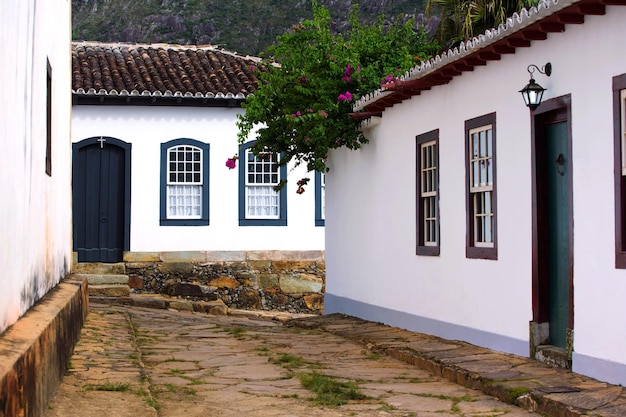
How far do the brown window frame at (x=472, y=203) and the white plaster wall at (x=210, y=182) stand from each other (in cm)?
1111

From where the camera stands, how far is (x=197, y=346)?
12.3 metres

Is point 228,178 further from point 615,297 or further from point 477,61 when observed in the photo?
point 615,297

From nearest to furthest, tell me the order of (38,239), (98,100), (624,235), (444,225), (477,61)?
(624,235)
(38,239)
(477,61)
(444,225)
(98,100)

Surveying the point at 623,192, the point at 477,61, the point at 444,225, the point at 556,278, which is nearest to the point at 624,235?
the point at 623,192

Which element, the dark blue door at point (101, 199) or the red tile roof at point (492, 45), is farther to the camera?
the dark blue door at point (101, 199)

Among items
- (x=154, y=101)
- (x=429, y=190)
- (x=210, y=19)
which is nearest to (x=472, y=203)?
(x=429, y=190)

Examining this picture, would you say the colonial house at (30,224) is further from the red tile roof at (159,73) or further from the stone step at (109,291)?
the red tile roof at (159,73)

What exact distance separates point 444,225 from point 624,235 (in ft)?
13.4

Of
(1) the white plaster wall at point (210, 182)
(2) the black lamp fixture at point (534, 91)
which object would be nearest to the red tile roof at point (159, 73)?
(1) the white plaster wall at point (210, 182)

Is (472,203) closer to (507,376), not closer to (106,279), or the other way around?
(507,376)

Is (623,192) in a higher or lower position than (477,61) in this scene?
lower

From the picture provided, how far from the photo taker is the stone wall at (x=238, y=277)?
852 inches

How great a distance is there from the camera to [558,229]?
9547mm

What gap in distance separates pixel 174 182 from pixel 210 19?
3377 cm
